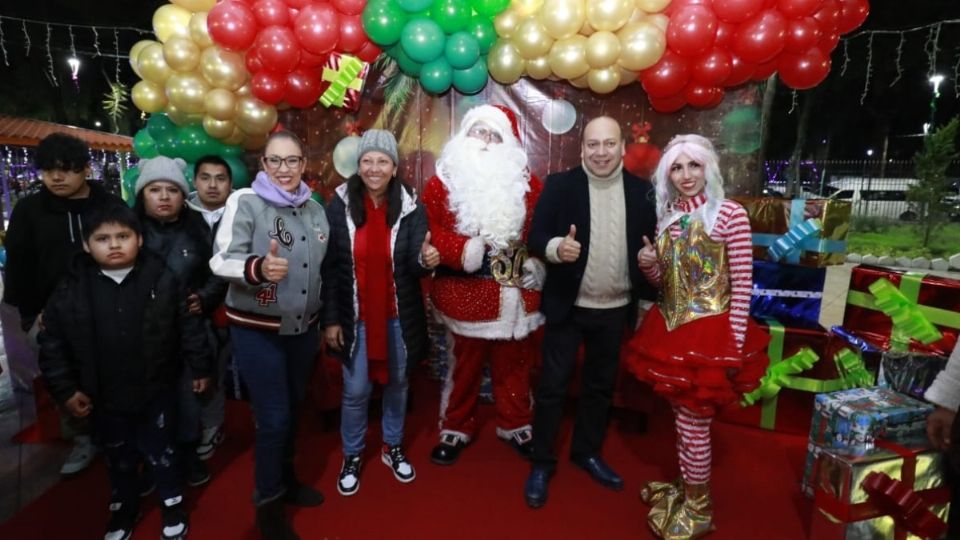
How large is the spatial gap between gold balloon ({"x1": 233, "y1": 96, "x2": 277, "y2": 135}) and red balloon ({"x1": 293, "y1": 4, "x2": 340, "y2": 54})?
2.09 ft

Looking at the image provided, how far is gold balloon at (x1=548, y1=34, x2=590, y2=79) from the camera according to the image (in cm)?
378

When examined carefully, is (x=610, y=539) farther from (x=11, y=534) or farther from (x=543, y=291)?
(x=11, y=534)

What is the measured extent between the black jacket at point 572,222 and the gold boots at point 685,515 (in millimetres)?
999

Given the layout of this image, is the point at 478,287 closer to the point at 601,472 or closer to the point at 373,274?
the point at 373,274

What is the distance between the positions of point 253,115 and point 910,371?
4624 millimetres

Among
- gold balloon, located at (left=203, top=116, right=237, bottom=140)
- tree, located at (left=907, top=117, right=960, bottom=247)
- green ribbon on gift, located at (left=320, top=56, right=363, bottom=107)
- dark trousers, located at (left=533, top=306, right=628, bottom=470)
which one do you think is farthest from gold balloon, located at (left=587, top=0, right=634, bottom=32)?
tree, located at (left=907, top=117, right=960, bottom=247)

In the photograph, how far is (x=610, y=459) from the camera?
3199 millimetres

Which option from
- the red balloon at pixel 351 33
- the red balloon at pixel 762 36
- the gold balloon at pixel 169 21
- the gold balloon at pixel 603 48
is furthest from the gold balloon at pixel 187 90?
the red balloon at pixel 762 36

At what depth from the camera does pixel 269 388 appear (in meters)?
2.27

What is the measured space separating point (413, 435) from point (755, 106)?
138 inches

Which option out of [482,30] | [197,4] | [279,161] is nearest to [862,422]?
[279,161]

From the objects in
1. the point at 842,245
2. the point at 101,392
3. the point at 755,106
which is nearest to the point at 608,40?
the point at 755,106

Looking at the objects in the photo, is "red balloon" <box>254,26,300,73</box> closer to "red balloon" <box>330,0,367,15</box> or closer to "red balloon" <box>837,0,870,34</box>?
"red balloon" <box>330,0,367,15</box>

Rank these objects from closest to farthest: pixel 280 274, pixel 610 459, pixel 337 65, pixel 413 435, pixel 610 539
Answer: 1. pixel 280 274
2. pixel 610 539
3. pixel 610 459
4. pixel 413 435
5. pixel 337 65
